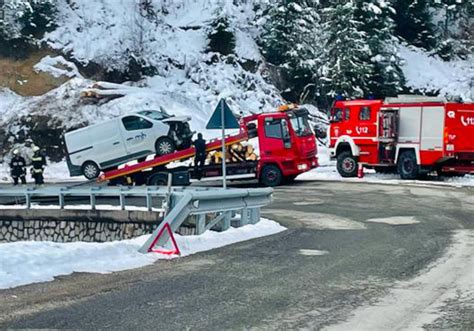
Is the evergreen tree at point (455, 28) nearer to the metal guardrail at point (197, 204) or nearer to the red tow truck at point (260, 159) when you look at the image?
the red tow truck at point (260, 159)

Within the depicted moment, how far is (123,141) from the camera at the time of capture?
22969 mm

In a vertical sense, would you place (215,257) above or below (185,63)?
below

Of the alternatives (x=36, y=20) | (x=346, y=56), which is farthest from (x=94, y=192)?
(x=36, y=20)

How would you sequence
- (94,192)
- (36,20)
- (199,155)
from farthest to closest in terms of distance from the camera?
(36,20) → (199,155) → (94,192)

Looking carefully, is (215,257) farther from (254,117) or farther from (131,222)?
(254,117)

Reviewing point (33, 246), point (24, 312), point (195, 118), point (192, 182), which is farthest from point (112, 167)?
point (24, 312)

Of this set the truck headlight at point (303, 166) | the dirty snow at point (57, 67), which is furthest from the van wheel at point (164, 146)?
the dirty snow at point (57, 67)

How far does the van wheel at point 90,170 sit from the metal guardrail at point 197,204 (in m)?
9.21

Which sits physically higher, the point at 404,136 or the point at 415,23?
the point at 415,23

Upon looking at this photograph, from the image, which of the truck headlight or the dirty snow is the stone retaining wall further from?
the dirty snow

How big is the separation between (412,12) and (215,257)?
131ft

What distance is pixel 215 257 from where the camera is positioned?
9.19 m

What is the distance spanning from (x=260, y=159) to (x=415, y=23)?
90.4 feet

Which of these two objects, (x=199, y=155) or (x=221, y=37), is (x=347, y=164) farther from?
(x=221, y=37)
